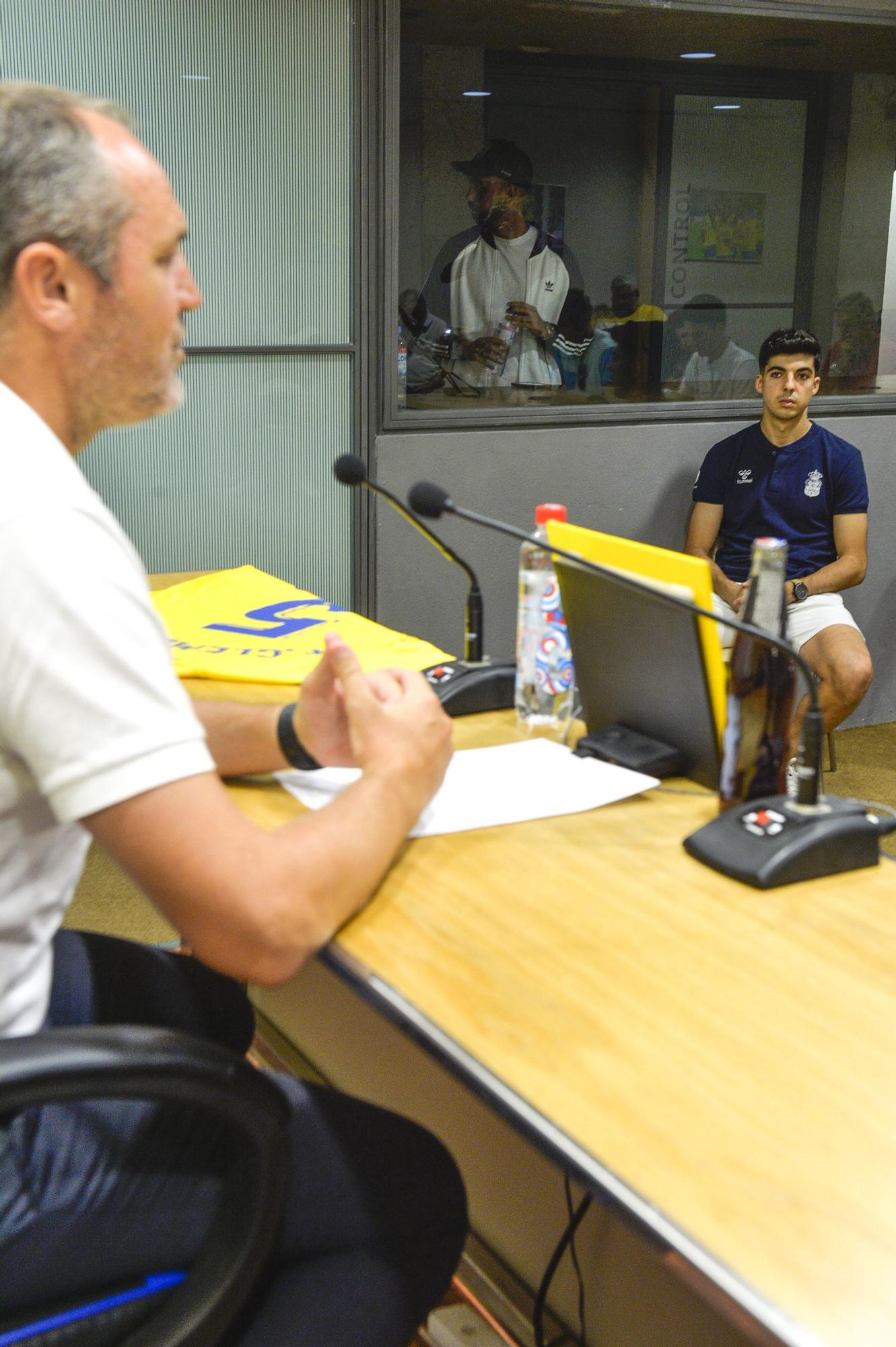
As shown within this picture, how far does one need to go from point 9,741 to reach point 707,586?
0.71m

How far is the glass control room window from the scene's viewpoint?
3.65m

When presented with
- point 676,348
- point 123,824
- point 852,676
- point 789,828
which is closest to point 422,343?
point 676,348

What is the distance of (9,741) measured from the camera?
0.95 meters

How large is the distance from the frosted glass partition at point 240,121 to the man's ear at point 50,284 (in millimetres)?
2053

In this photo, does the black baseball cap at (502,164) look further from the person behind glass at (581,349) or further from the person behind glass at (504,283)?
the person behind glass at (581,349)

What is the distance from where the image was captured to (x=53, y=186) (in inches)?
42.9

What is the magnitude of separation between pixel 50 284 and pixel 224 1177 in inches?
29.3

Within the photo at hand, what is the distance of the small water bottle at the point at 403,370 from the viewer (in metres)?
3.41

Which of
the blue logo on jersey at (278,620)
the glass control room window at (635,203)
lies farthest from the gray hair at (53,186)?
the glass control room window at (635,203)

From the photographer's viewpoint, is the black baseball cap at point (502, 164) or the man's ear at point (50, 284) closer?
the man's ear at point (50, 284)

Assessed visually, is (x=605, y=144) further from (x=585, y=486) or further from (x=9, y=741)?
(x=9, y=741)

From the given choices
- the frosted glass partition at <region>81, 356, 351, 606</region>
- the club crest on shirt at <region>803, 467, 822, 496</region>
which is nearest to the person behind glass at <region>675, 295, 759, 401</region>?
the club crest on shirt at <region>803, 467, 822, 496</region>

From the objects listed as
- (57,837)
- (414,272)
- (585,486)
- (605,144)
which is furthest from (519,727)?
(605,144)

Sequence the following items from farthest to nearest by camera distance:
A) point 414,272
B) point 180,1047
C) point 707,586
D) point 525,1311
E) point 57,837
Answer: point 414,272 < point 525,1311 < point 707,586 < point 57,837 < point 180,1047
